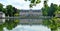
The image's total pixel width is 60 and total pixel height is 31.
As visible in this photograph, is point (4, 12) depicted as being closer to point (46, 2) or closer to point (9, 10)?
point (9, 10)

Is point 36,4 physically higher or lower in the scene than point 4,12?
higher

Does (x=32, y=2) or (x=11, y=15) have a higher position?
(x=32, y=2)

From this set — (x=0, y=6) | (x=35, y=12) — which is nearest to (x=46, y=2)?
(x=0, y=6)

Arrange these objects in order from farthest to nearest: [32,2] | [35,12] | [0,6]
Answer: [35,12] → [0,6] → [32,2]

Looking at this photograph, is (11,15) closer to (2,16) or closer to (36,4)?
(2,16)

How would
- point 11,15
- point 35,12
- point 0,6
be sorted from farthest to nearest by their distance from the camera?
point 35,12, point 11,15, point 0,6

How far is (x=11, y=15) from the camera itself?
49.1 metres

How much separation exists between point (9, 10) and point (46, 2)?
149 ft

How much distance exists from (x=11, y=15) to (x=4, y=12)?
1.91m

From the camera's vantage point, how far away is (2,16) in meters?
48.0

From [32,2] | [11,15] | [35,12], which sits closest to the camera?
[32,2]

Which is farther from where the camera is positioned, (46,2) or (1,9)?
(1,9)

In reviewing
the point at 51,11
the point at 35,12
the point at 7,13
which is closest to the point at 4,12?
the point at 7,13

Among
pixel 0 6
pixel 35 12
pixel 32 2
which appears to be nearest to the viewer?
pixel 32 2
